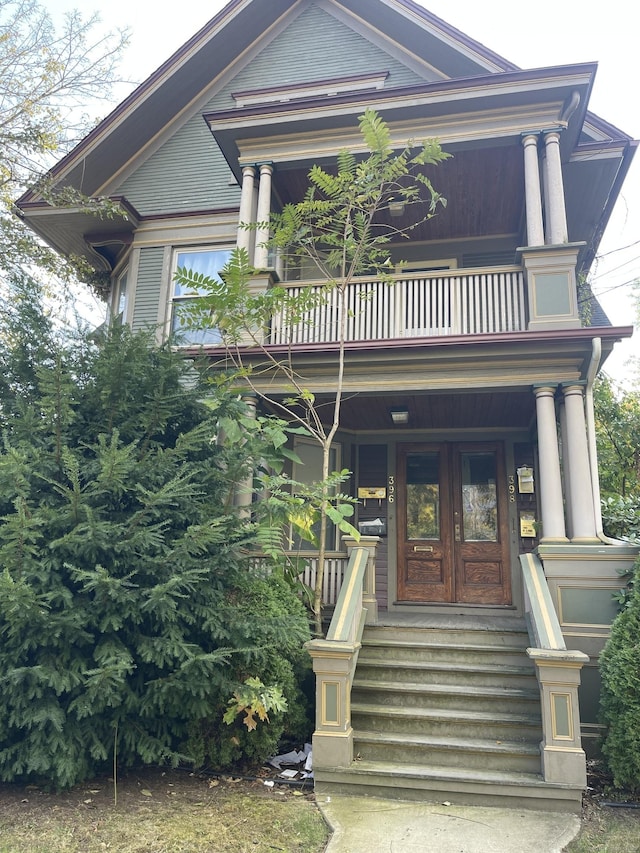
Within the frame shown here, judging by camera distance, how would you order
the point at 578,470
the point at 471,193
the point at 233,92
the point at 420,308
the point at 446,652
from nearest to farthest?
the point at 446,652, the point at 578,470, the point at 420,308, the point at 471,193, the point at 233,92

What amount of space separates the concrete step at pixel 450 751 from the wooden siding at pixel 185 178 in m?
8.02

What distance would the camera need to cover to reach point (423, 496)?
8.51 meters

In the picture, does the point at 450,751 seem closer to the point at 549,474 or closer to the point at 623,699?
the point at 623,699

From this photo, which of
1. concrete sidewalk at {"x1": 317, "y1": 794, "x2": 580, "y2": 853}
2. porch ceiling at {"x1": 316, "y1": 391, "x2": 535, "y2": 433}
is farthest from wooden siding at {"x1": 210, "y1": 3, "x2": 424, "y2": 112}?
concrete sidewalk at {"x1": 317, "y1": 794, "x2": 580, "y2": 853}

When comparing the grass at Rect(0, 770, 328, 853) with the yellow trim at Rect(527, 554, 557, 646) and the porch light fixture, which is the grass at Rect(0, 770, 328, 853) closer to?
the yellow trim at Rect(527, 554, 557, 646)

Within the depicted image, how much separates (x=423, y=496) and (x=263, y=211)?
14.1 feet

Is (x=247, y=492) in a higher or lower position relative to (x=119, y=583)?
higher

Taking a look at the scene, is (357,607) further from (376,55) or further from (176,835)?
(376,55)

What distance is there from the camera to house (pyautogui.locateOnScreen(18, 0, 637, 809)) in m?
4.92

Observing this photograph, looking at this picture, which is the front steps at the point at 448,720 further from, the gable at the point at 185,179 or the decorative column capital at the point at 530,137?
the gable at the point at 185,179

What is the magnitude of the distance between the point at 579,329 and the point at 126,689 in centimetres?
518

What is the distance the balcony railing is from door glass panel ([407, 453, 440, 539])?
2.03 m

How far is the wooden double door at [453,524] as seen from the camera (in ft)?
26.5

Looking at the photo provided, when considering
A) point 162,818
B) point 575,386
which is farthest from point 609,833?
point 575,386
